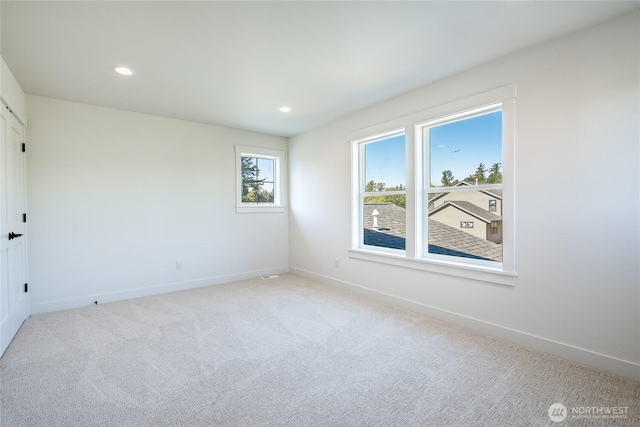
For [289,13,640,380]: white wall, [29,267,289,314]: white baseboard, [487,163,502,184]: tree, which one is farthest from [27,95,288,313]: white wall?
[487,163,502,184]: tree

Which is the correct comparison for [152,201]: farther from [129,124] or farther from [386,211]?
[386,211]

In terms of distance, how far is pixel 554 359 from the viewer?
94.7 inches

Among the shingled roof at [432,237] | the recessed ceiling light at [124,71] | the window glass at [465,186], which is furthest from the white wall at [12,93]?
the window glass at [465,186]

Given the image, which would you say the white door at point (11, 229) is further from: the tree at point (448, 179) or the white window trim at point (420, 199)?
the tree at point (448, 179)

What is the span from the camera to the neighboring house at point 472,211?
287cm

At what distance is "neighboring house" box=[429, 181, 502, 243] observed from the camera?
9.43ft

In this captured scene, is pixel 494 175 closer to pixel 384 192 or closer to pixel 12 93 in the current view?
pixel 384 192

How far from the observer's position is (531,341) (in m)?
2.57

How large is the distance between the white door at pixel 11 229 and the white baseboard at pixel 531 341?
12.3ft

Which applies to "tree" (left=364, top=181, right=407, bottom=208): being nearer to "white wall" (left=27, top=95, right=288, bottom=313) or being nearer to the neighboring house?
the neighboring house

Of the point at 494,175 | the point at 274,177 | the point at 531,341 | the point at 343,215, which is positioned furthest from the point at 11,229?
the point at 531,341

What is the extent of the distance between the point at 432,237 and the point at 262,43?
103 inches

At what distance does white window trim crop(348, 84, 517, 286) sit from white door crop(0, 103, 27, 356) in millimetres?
3642

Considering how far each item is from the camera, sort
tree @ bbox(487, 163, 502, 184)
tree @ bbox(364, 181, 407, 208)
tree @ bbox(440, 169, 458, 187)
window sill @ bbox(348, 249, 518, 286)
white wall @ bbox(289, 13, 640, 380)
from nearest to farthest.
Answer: white wall @ bbox(289, 13, 640, 380) < window sill @ bbox(348, 249, 518, 286) < tree @ bbox(487, 163, 502, 184) < tree @ bbox(440, 169, 458, 187) < tree @ bbox(364, 181, 407, 208)
